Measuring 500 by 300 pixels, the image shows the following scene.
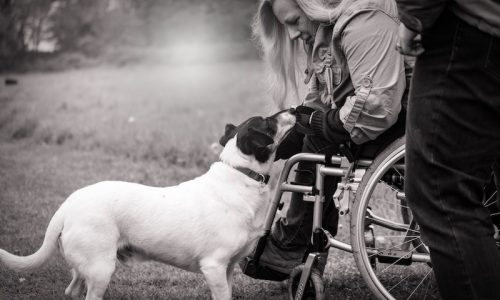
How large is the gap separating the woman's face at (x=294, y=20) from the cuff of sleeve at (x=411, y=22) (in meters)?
1.52

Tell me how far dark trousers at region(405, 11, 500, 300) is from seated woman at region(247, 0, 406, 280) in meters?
0.81

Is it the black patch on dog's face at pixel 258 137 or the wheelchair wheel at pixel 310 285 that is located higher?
the black patch on dog's face at pixel 258 137

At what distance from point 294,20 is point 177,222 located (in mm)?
1353

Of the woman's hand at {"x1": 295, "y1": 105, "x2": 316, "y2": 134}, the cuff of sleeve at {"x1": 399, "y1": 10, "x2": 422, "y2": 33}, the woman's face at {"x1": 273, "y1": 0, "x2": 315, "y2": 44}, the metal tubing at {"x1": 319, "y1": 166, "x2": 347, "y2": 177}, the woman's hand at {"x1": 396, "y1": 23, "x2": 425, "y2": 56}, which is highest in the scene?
the cuff of sleeve at {"x1": 399, "y1": 10, "x2": 422, "y2": 33}

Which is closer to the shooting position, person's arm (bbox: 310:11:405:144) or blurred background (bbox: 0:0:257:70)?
person's arm (bbox: 310:11:405:144)

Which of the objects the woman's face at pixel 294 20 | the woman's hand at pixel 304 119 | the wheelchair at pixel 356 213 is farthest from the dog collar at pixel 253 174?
the woman's face at pixel 294 20

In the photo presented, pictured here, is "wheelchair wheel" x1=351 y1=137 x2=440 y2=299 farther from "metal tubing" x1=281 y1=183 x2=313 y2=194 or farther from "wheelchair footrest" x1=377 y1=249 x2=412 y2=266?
"metal tubing" x1=281 y1=183 x2=313 y2=194

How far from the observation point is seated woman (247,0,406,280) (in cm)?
279

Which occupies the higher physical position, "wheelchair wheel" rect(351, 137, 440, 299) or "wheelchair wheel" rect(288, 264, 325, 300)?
"wheelchair wheel" rect(351, 137, 440, 299)

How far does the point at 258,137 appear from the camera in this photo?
3172 mm

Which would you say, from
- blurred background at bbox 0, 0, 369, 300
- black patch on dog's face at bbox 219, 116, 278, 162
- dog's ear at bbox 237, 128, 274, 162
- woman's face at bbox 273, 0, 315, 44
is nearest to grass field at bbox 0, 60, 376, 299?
blurred background at bbox 0, 0, 369, 300

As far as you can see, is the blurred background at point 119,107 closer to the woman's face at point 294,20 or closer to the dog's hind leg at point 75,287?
the dog's hind leg at point 75,287

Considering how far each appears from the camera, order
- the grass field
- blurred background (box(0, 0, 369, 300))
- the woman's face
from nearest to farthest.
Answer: the woman's face < the grass field < blurred background (box(0, 0, 369, 300))

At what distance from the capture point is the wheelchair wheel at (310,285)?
298 centimetres
